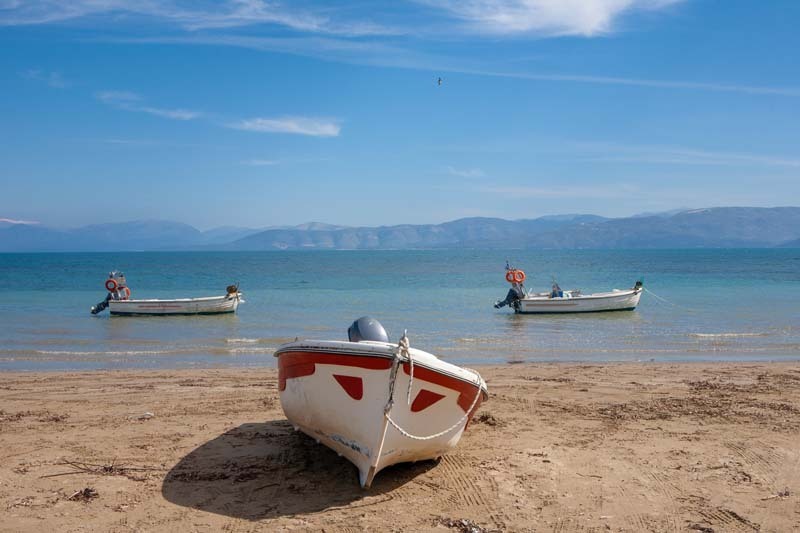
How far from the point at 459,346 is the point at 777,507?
1248 centimetres

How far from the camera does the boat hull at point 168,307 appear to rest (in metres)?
28.3

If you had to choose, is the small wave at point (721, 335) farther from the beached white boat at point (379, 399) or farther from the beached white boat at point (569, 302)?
the beached white boat at point (379, 399)

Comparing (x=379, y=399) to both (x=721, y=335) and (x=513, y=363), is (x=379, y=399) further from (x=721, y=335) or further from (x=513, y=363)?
(x=721, y=335)

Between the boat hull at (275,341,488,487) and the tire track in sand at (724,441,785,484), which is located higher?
the boat hull at (275,341,488,487)

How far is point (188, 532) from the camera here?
5883mm

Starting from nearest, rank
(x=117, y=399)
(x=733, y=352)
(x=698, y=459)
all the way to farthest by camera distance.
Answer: (x=698, y=459) < (x=117, y=399) < (x=733, y=352)

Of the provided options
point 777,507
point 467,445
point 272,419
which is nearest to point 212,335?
point 272,419

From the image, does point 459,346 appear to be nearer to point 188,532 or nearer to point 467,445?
point 467,445

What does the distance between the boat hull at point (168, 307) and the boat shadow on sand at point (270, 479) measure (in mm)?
20827

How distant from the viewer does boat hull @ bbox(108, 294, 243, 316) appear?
28.3m

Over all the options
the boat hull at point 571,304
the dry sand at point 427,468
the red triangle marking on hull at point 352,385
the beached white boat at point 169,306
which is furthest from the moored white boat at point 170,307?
the red triangle marking on hull at point 352,385

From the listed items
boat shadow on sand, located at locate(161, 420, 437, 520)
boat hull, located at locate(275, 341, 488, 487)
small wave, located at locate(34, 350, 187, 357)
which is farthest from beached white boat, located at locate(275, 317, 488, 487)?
small wave, located at locate(34, 350, 187, 357)

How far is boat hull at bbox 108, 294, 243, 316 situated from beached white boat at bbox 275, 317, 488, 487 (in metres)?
22.1

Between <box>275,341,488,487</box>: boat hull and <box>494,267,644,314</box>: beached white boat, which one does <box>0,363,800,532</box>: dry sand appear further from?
<box>494,267,644,314</box>: beached white boat
